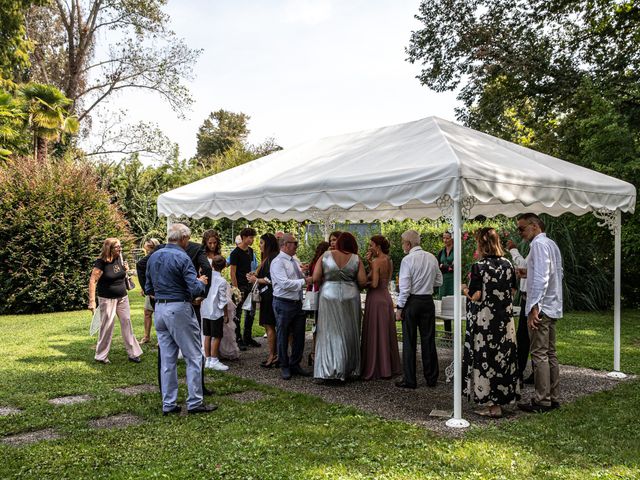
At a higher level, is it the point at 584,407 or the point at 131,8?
the point at 131,8

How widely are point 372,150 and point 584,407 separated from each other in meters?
3.77

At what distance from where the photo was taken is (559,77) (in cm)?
1908

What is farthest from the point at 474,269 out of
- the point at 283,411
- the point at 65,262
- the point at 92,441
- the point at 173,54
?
the point at 173,54

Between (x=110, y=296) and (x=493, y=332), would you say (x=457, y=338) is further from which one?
(x=110, y=296)

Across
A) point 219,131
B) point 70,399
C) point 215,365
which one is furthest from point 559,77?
point 219,131

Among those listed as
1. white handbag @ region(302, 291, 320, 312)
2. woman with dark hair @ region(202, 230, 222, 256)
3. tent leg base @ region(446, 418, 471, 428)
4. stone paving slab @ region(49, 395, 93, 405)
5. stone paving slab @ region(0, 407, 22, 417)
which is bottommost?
stone paving slab @ region(49, 395, 93, 405)

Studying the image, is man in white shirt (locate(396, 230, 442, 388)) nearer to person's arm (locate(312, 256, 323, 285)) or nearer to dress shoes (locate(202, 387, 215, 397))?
person's arm (locate(312, 256, 323, 285))

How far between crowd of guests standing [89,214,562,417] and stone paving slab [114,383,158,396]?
82 cm

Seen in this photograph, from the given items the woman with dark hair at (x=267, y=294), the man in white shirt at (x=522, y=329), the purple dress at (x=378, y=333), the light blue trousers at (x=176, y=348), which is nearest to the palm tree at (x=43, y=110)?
the woman with dark hair at (x=267, y=294)

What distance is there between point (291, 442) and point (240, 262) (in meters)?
4.99

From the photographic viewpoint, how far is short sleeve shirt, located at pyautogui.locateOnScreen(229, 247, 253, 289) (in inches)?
379

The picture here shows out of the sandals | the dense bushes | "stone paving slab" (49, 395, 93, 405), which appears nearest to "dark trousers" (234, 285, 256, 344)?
"stone paving slab" (49, 395, 93, 405)

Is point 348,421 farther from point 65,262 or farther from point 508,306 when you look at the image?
point 65,262

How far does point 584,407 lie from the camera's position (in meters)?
6.15
